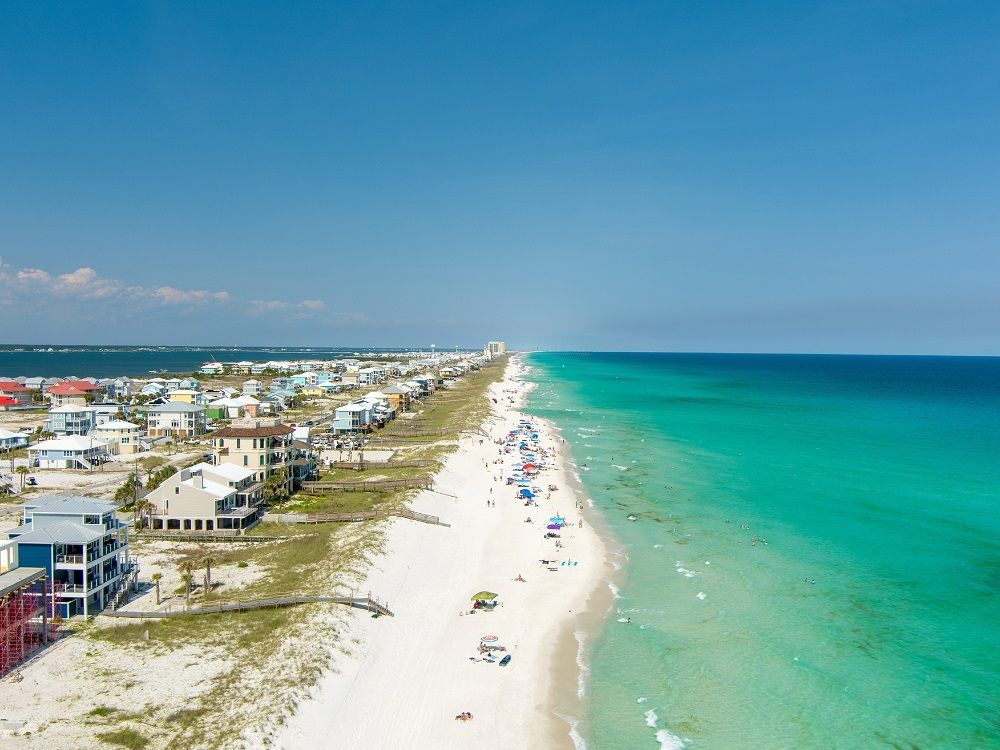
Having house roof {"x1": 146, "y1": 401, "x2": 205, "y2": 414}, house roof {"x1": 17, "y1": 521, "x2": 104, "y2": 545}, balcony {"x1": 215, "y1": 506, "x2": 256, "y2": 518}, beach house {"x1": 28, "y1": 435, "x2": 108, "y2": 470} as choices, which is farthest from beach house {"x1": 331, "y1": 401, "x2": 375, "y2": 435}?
house roof {"x1": 17, "y1": 521, "x2": 104, "y2": 545}

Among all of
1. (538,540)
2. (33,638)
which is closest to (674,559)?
(538,540)

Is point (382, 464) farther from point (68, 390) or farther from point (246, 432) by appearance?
point (68, 390)

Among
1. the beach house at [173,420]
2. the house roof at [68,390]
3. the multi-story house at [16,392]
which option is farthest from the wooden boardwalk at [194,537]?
the multi-story house at [16,392]

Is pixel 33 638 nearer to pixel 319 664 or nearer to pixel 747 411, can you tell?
pixel 319 664

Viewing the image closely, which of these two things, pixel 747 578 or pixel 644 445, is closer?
pixel 747 578

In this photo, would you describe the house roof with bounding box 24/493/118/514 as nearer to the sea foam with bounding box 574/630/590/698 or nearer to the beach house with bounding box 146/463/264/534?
the beach house with bounding box 146/463/264/534
